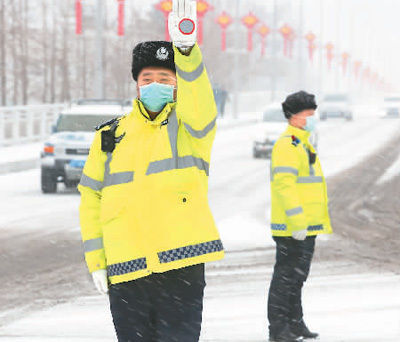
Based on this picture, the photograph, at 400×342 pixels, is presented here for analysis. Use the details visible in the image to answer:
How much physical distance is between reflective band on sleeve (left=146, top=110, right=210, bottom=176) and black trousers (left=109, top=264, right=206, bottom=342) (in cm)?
40

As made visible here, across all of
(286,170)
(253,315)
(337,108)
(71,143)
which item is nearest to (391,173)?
(71,143)

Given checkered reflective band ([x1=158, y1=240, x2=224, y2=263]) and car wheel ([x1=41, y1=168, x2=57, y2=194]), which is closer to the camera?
checkered reflective band ([x1=158, y1=240, x2=224, y2=263])

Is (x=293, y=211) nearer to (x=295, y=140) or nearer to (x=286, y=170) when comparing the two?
(x=286, y=170)

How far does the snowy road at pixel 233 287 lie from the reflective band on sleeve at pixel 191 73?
3457 millimetres

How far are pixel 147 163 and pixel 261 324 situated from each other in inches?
148

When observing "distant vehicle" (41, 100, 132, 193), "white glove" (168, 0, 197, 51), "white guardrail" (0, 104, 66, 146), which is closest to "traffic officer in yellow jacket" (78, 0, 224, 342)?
"white glove" (168, 0, 197, 51)

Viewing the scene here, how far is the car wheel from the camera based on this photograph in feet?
59.6

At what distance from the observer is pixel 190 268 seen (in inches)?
157

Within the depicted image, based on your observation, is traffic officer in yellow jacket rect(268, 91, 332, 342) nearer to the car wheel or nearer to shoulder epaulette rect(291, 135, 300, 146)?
shoulder epaulette rect(291, 135, 300, 146)

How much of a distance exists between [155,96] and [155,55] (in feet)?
0.62

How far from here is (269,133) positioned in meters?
27.6

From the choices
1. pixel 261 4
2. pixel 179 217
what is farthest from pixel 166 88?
pixel 261 4

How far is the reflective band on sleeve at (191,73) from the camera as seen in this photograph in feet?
12.6

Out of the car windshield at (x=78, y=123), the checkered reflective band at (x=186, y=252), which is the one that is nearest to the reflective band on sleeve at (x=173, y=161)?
the checkered reflective band at (x=186, y=252)
